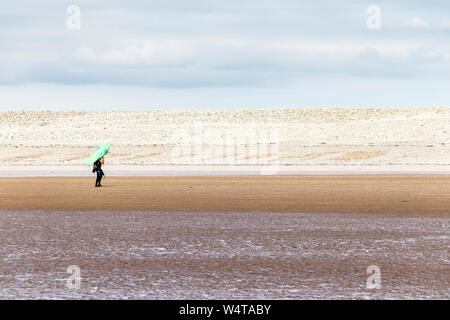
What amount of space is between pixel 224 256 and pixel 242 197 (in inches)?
455

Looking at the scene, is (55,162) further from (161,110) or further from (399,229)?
(161,110)

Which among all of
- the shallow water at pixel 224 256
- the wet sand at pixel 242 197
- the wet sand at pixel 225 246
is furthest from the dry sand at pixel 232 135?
the shallow water at pixel 224 256

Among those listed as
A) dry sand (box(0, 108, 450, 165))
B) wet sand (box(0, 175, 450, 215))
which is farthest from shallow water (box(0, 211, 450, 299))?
dry sand (box(0, 108, 450, 165))

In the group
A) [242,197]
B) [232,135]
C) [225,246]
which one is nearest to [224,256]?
[225,246]

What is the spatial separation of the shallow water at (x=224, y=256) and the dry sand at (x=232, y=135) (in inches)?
1575

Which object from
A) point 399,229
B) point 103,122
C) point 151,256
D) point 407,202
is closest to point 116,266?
point 151,256

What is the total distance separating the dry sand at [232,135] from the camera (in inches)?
2434

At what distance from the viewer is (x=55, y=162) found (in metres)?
62.1

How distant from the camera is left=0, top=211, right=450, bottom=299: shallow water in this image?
8.84 m

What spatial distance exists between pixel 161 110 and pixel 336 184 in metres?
113

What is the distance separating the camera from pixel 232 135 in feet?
297

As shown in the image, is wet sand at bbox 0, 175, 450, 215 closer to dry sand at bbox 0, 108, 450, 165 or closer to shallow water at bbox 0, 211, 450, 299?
shallow water at bbox 0, 211, 450, 299

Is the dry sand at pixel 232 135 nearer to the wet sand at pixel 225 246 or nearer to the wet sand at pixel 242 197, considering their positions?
the wet sand at pixel 242 197

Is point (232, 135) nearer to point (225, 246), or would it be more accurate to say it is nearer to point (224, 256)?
point (225, 246)
